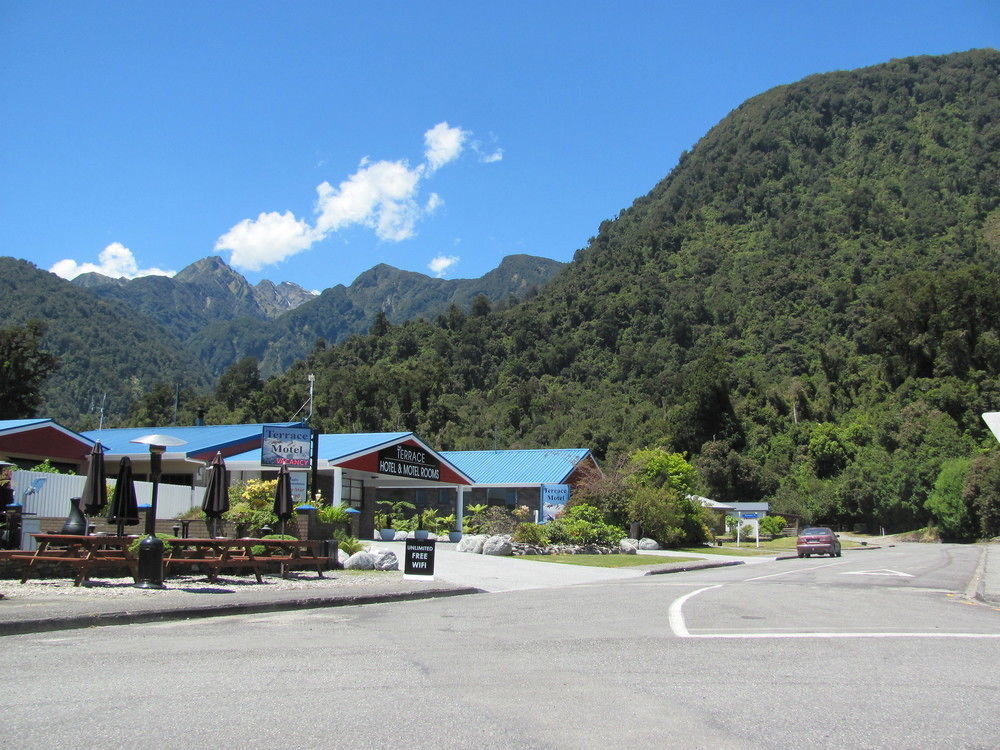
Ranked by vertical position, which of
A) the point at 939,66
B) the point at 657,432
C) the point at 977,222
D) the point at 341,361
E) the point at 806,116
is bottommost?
the point at 657,432

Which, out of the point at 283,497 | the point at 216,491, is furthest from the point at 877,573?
the point at 216,491

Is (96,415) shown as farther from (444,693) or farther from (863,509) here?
(444,693)

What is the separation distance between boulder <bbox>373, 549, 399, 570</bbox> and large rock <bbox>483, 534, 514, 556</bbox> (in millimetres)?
9464

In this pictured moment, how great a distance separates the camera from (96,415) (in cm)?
12238

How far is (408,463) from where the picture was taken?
1449 inches

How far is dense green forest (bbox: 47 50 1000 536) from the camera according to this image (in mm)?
77375

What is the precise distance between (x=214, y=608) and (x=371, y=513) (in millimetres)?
25050

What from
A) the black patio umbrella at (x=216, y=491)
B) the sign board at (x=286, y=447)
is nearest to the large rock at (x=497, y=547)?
the sign board at (x=286, y=447)

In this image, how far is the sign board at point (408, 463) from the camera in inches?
1387

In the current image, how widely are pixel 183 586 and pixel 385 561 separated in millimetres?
5767

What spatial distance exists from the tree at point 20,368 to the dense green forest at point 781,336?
39.0m

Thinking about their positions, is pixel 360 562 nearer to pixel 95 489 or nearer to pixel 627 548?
pixel 95 489

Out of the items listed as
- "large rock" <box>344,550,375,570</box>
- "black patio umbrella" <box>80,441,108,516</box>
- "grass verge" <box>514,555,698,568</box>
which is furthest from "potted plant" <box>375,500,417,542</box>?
"black patio umbrella" <box>80,441,108,516</box>

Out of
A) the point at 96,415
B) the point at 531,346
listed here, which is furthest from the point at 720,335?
the point at 96,415
